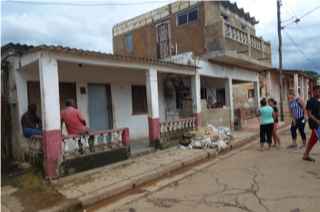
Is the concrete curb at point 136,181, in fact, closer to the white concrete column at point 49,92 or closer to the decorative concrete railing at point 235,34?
the white concrete column at point 49,92

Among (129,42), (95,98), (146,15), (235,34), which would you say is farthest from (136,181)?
(129,42)

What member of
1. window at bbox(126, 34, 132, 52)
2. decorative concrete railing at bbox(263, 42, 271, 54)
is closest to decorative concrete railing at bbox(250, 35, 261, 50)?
decorative concrete railing at bbox(263, 42, 271, 54)

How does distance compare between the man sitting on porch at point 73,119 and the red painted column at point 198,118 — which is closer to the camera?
the man sitting on porch at point 73,119

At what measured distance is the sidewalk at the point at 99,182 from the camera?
3797 mm

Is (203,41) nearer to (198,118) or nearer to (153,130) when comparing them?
(198,118)

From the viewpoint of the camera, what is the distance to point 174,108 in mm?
10891

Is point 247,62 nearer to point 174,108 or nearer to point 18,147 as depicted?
point 174,108

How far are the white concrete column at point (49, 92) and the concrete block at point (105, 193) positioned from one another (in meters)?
1.82

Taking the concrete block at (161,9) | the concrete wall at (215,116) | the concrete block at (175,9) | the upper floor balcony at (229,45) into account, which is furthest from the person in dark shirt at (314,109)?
the concrete block at (161,9)

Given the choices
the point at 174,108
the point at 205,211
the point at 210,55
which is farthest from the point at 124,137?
the point at 210,55

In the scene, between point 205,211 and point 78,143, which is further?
point 78,143

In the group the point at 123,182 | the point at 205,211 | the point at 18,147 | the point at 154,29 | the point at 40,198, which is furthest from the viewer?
the point at 154,29

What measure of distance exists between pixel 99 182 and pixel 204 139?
4357mm

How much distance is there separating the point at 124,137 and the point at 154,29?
825cm
